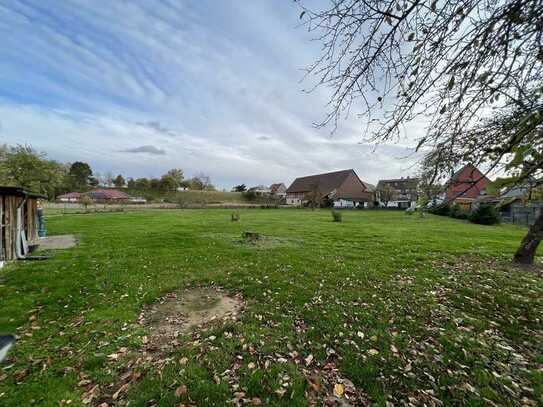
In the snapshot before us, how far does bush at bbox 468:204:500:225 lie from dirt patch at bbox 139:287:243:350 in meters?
22.4

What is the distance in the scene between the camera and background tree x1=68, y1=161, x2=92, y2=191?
5422 cm

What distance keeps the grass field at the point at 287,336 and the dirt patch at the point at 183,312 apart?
183 millimetres

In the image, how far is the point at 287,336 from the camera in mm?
3215

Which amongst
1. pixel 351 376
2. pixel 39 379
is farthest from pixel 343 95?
pixel 39 379

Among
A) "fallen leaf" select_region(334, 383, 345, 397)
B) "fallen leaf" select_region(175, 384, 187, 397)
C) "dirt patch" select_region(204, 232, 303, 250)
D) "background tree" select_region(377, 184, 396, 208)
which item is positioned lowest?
"dirt patch" select_region(204, 232, 303, 250)

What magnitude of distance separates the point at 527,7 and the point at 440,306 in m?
4.05

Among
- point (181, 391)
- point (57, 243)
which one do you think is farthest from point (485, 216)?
point (57, 243)

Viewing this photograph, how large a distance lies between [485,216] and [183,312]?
24.3 meters

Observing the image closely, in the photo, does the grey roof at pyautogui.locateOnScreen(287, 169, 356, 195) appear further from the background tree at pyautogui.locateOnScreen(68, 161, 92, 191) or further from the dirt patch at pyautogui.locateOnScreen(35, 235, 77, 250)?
the background tree at pyautogui.locateOnScreen(68, 161, 92, 191)

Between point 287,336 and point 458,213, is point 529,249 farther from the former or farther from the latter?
point 458,213

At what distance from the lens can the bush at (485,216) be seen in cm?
1886

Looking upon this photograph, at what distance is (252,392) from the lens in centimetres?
230

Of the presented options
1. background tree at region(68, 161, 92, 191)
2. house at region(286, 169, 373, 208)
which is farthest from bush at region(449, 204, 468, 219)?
background tree at region(68, 161, 92, 191)

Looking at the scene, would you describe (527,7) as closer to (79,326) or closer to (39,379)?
(39,379)
